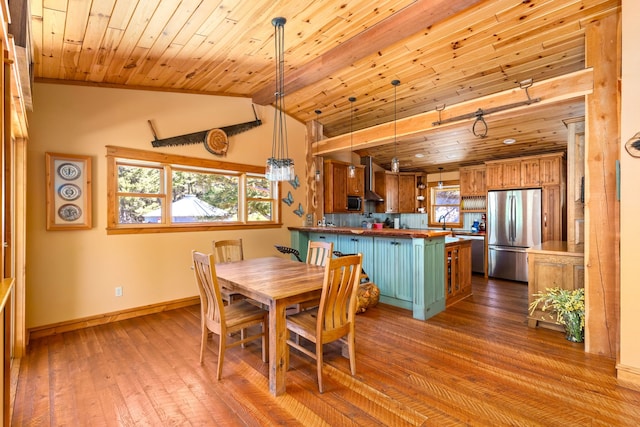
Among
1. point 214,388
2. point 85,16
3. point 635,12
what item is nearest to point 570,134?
point 635,12

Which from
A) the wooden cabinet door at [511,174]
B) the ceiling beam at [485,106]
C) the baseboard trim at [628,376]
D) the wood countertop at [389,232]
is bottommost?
the baseboard trim at [628,376]

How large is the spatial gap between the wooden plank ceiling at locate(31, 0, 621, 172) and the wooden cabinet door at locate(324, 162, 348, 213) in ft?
4.04

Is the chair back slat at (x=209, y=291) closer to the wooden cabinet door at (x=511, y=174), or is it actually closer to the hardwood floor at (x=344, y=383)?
the hardwood floor at (x=344, y=383)

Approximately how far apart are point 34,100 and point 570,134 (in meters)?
6.45

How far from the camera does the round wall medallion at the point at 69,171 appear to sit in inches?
135

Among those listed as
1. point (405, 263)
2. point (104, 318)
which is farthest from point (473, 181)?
point (104, 318)

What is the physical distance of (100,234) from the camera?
3.71 metres

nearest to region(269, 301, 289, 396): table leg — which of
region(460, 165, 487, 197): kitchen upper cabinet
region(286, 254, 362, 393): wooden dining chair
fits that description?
region(286, 254, 362, 393): wooden dining chair

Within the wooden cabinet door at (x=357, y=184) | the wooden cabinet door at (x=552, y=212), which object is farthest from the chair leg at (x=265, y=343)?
the wooden cabinet door at (x=552, y=212)

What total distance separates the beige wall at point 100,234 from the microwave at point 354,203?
2643 mm

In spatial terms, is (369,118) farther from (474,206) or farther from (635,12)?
(635,12)

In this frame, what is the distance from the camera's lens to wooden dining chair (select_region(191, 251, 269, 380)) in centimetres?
240

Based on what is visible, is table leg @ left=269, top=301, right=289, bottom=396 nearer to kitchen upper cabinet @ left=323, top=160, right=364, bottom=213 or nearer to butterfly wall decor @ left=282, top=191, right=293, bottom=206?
butterfly wall decor @ left=282, top=191, right=293, bottom=206

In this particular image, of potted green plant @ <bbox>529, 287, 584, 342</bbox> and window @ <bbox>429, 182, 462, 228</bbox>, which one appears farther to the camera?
window @ <bbox>429, 182, 462, 228</bbox>
